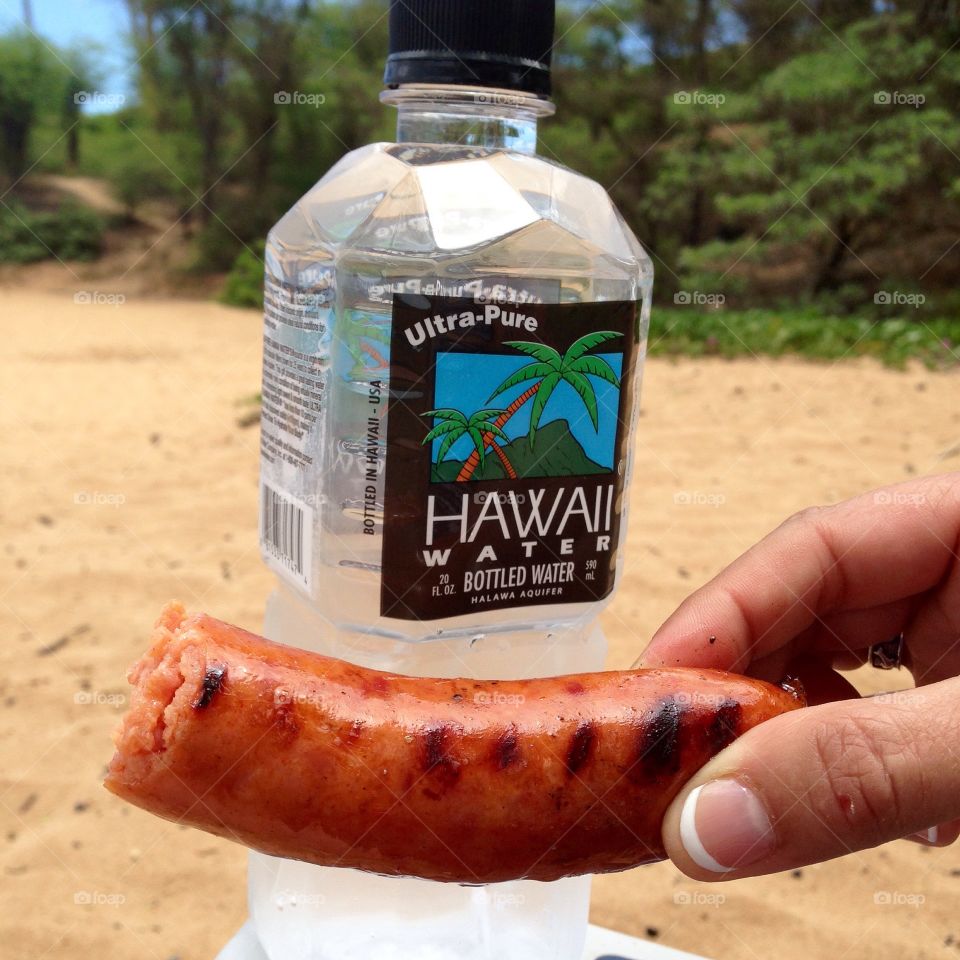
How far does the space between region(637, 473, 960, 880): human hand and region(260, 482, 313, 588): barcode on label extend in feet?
1.87

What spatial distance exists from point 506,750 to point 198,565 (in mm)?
2741

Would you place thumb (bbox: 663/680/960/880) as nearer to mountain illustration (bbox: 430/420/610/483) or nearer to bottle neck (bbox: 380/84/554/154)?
mountain illustration (bbox: 430/420/610/483)

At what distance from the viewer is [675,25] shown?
10695mm

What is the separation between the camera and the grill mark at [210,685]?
1177 millimetres

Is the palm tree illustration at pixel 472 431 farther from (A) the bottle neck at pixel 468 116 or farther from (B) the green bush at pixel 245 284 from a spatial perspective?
(B) the green bush at pixel 245 284

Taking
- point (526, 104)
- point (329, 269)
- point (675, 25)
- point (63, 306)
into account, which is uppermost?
point (675, 25)

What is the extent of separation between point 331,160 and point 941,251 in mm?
7241

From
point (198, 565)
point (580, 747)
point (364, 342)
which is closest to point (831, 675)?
point (580, 747)

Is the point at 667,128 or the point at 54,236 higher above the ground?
the point at 667,128

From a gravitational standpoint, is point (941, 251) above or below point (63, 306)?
above

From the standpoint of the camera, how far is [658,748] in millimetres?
1239

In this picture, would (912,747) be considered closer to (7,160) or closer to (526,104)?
(526,104)

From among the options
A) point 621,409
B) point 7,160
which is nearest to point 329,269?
point 621,409

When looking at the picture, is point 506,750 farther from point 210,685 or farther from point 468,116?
point 468,116
